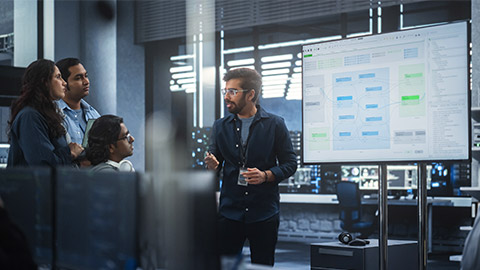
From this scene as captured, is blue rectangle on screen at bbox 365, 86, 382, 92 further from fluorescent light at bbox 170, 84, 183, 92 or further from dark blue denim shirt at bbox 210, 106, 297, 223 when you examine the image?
fluorescent light at bbox 170, 84, 183, 92

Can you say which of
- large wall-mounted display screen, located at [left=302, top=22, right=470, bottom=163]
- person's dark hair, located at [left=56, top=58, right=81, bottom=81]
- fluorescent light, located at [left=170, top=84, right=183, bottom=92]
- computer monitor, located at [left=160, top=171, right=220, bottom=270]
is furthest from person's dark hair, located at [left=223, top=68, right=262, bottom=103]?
fluorescent light, located at [left=170, top=84, right=183, bottom=92]

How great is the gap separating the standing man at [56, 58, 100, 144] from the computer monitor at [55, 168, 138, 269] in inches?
57.9

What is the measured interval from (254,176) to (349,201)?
17.4ft

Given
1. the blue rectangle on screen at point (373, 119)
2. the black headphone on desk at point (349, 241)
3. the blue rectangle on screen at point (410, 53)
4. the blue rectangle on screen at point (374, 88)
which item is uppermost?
the blue rectangle on screen at point (410, 53)

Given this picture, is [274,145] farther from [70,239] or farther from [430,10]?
[430,10]

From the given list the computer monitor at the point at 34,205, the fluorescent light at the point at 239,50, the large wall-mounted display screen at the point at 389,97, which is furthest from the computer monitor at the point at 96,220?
the fluorescent light at the point at 239,50

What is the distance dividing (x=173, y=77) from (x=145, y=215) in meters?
7.41

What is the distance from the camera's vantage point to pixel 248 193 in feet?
Result: 9.27

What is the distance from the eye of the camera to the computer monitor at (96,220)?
1.17 m

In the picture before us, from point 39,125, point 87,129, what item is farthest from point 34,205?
point 87,129

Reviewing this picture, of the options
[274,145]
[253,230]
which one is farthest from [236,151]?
[253,230]

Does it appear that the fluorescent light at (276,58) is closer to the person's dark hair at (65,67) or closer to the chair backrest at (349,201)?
the chair backrest at (349,201)

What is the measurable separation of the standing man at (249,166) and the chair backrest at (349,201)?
5052mm

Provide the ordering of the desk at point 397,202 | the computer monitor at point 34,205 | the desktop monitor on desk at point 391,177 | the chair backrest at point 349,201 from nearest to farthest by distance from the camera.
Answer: the computer monitor at point 34,205, the desk at point 397,202, the chair backrest at point 349,201, the desktop monitor on desk at point 391,177
